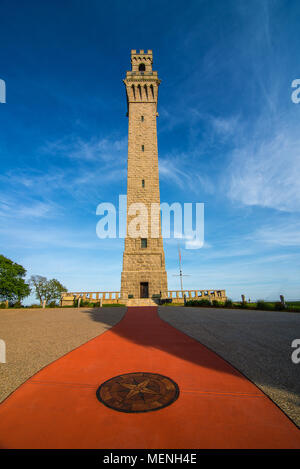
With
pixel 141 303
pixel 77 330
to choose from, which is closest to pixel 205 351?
pixel 77 330

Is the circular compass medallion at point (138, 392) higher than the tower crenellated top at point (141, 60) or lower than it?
lower

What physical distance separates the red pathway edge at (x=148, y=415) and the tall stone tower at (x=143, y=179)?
21.2 metres

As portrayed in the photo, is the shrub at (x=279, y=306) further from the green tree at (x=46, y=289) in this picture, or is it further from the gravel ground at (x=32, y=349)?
the green tree at (x=46, y=289)

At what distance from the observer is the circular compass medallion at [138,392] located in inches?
122

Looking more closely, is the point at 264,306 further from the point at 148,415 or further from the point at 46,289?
the point at 46,289

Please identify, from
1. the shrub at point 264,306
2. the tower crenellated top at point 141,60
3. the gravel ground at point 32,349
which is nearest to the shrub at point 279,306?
the shrub at point 264,306

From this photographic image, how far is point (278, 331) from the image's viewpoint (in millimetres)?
7984

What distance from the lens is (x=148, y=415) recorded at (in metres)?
2.88

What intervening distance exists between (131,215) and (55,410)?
2538 cm

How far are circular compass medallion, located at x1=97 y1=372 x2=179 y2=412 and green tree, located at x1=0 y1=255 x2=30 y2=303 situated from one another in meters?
40.7

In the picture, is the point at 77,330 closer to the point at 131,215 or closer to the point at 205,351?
the point at 205,351

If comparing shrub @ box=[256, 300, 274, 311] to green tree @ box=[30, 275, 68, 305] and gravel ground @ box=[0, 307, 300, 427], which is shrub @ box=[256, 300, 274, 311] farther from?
green tree @ box=[30, 275, 68, 305]

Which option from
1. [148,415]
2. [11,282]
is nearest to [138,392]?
[148,415]

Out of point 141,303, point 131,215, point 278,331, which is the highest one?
point 131,215
